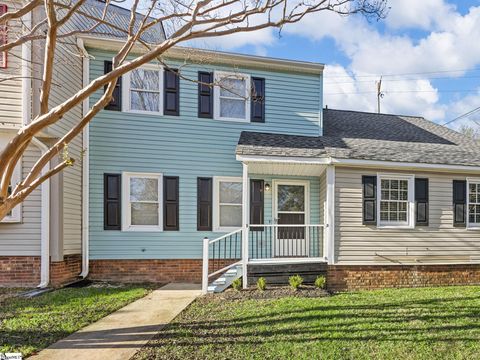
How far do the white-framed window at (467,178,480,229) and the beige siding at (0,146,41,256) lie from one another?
417 inches

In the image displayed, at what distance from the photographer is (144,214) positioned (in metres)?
9.01

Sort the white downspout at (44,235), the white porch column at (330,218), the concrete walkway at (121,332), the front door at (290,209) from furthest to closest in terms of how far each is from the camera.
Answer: the front door at (290,209), the white porch column at (330,218), the white downspout at (44,235), the concrete walkway at (121,332)

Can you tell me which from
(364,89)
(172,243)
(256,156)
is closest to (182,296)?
(172,243)

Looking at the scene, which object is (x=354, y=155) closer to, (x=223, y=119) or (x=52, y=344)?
(x=223, y=119)

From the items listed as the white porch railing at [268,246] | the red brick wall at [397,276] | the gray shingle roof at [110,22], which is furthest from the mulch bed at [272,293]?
the gray shingle roof at [110,22]

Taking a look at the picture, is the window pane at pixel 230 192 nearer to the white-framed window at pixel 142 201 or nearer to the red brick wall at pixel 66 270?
the white-framed window at pixel 142 201

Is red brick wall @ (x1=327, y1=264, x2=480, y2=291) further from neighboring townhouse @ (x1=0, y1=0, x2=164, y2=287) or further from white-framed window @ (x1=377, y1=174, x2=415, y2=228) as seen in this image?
neighboring townhouse @ (x1=0, y1=0, x2=164, y2=287)

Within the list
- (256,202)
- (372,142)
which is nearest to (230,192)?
(256,202)

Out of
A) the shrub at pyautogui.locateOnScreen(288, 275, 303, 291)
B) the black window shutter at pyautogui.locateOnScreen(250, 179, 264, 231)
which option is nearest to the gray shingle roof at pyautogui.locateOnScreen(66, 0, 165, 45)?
the black window shutter at pyautogui.locateOnScreen(250, 179, 264, 231)

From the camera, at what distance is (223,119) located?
941cm

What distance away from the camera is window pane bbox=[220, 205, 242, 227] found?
9.31 metres

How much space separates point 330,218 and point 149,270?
475cm

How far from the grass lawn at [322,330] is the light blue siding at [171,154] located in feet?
9.19

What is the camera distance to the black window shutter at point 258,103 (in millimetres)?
9570
